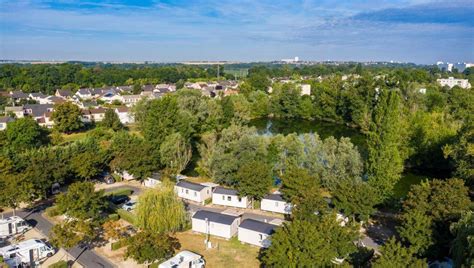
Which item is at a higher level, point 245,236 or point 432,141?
point 432,141

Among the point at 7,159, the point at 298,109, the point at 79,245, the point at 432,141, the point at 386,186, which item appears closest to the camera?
the point at 79,245

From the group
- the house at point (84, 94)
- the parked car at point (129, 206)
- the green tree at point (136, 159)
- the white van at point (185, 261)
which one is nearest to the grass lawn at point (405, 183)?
the white van at point (185, 261)

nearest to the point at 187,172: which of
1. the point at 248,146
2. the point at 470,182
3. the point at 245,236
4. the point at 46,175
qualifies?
the point at 248,146

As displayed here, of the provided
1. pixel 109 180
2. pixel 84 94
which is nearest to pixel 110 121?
pixel 109 180

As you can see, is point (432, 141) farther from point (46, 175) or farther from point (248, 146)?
point (46, 175)

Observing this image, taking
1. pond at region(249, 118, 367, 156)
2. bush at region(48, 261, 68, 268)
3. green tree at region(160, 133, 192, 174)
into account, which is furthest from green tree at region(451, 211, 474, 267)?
pond at region(249, 118, 367, 156)

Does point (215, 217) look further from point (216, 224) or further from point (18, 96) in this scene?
point (18, 96)
